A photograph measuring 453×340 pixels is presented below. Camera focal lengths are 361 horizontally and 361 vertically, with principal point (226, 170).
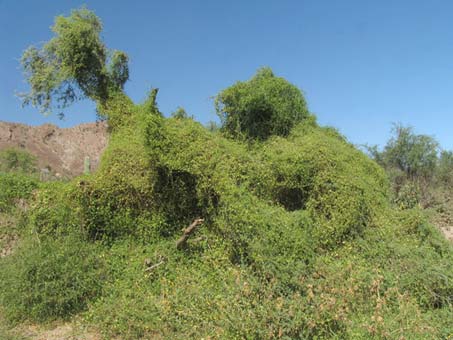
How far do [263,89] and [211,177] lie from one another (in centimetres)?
278

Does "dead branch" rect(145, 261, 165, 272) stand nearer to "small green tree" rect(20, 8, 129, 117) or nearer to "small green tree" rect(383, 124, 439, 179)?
"small green tree" rect(20, 8, 129, 117)

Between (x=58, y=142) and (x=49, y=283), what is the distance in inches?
2411

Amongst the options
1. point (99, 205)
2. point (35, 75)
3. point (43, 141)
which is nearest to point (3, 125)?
point (43, 141)

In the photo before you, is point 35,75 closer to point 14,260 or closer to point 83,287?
point 14,260

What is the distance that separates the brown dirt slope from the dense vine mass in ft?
159

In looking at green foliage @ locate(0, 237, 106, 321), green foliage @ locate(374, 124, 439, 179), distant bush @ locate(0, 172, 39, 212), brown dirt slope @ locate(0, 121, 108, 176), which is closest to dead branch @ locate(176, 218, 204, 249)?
green foliage @ locate(0, 237, 106, 321)

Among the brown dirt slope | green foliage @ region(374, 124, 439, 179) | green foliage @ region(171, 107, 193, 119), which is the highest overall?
the brown dirt slope

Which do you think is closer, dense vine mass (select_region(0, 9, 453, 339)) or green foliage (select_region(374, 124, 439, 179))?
dense vine mass (select_region(0, 9, 453, 339))

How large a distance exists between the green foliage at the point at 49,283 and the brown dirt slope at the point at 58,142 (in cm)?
4918

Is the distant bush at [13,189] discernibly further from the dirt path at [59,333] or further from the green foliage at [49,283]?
the dirt path at [59,333]

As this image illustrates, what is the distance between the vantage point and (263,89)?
8.26 meters

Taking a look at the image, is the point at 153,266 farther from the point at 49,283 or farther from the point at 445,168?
the point at 445,168

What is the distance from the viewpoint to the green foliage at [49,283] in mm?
5648

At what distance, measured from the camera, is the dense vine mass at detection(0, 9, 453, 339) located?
16.5 ft
